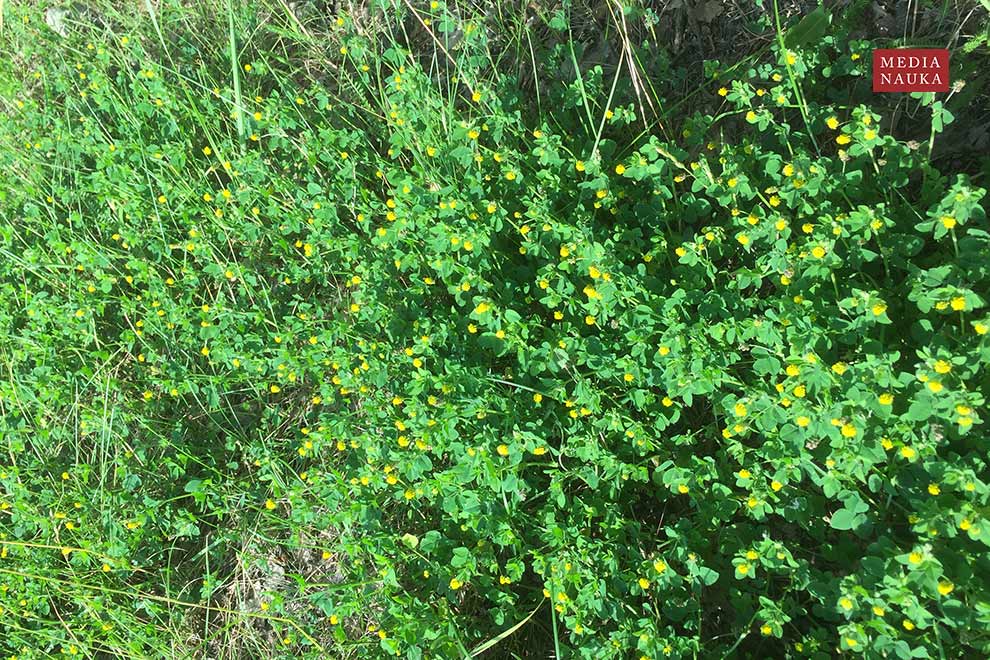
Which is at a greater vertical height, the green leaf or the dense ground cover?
the green leaf

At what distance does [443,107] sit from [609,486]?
188 cm

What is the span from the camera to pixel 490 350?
9.70ft

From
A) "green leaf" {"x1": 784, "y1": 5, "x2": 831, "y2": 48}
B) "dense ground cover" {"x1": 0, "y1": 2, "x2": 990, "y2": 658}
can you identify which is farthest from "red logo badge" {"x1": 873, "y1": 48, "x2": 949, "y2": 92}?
"green leaf" {"x1": 784, "y1": 5, "x2": 831, "y2": 48}

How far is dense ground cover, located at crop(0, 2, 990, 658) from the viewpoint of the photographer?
7.45 ft

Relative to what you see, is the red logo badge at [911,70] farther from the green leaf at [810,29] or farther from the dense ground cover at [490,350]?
the green leaf at [810,29]

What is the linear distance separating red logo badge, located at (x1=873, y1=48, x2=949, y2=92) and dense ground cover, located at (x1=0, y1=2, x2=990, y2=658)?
0.08 metres

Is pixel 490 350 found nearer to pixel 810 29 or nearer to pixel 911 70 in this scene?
pixel 810 29

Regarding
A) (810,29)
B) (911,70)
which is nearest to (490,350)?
(810,29)

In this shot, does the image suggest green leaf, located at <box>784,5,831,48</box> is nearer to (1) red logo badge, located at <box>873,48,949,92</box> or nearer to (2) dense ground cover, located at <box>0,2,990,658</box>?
(2) dense ground cover, located at <box>0,2,990,658</box>

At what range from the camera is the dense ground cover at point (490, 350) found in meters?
2.27

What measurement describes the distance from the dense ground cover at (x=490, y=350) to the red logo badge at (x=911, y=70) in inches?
3.2

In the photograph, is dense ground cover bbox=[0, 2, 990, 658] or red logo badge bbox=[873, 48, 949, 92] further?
red logo badge bbox=[873, 48, 949, 92]

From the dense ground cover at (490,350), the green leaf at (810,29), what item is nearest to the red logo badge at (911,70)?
the dense ground cover at (490,350)

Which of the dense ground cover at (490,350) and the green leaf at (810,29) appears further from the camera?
the green leaf at (810,29)
